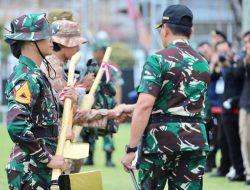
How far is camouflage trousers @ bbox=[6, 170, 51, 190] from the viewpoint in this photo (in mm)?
6168

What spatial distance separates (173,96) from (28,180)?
1333mm

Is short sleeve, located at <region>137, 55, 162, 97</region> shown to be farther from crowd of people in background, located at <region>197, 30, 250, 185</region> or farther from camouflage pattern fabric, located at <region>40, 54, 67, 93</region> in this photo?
crowd of people in background, located at <region>197, 30, 250, 185</region>

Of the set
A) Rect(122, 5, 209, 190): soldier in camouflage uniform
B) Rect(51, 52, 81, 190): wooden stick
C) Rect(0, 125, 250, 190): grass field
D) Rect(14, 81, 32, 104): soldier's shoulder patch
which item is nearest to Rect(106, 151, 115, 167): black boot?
Rect(0, 125, 250, 190): grass field

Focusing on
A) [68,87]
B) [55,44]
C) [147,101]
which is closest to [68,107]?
[68,87]

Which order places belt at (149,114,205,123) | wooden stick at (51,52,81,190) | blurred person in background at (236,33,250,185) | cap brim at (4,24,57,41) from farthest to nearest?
blurred person in background at (236,33,250,185), belt at (149,114,205,123), cap brim at (4,24,57,41), wooden stick at (51,52,81,190)

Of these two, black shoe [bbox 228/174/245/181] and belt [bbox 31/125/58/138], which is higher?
belt [bbox 31/125/58/138]

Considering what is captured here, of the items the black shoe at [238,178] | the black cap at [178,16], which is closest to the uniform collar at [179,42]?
the black cap at [178,16]

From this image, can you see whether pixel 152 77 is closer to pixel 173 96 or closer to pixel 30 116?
pixel 173 96

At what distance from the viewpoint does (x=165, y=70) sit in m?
6.63

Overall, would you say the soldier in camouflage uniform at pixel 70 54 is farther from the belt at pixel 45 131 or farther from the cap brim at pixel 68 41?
the belt at pixel 45 131

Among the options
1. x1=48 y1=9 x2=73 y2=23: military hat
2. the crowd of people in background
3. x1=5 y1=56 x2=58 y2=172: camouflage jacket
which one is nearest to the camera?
x1=5 y1=56 x2=58 y2=172: camouflage jacket

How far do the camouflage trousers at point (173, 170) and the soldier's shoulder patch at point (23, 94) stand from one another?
46.8 inches

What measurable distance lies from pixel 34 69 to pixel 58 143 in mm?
586

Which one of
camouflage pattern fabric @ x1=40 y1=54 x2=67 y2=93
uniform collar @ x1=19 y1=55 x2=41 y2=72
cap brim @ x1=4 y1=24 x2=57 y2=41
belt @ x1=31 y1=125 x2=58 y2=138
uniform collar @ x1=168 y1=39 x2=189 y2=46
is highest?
cap brim @ x1=4 y1=24 x2=57 y2=41
